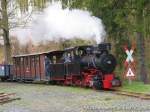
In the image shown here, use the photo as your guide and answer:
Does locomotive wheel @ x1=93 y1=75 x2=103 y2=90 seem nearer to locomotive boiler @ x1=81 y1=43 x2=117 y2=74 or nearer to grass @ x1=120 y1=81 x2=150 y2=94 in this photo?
locomotive boiler @ x1=81 y1=43 x2=117 y2=74

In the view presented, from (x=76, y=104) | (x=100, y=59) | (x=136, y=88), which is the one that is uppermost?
(x=100, y=59)

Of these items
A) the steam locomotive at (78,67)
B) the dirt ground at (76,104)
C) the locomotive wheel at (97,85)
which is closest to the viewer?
the dirt ground at (76,104)

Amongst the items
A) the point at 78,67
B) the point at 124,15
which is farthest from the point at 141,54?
the point at 78,67

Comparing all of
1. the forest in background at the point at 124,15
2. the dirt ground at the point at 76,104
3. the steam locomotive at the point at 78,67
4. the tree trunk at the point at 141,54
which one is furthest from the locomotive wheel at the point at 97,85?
the dirt ground at the point at 76,104

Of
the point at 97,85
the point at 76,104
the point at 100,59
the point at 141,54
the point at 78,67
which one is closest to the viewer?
the point at 76,104

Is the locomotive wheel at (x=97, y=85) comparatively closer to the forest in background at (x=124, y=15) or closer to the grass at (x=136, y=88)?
the grass at (x=136, y=88)

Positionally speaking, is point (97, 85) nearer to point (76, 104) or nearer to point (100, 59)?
point (100, 59)

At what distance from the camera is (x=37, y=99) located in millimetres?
19516

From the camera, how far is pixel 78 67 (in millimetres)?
25953

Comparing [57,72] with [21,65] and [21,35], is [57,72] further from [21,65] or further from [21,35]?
[21,35]

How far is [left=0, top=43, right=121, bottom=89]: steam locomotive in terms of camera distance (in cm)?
2434

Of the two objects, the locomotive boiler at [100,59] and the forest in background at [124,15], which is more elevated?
the forest in background at [124,15]

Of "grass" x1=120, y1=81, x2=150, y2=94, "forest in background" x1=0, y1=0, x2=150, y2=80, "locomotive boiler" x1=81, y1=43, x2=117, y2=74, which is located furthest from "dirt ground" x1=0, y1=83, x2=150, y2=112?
"forest in background" x1=0, y1=0, x2=150, y2=80

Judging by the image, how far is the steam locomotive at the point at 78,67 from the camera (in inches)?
958
